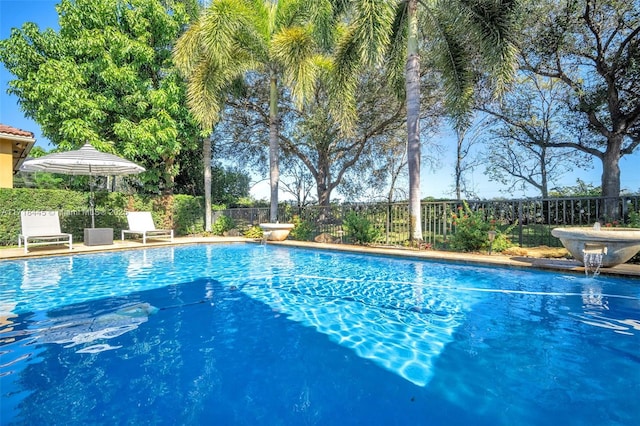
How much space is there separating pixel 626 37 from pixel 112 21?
17576 millimetres

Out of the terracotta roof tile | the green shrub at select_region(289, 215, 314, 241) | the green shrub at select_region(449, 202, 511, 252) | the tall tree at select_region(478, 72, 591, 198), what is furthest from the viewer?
the tall tree at select_region(478, 72, 591, 198)

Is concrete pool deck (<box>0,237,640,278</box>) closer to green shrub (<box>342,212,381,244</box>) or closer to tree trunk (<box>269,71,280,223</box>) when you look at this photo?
green shrub (<box>342,212,381,244</box>)

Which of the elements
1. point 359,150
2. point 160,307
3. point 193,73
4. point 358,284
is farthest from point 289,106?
point 160,307

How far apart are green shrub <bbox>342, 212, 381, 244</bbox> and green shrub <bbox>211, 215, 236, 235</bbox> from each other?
6.43 m

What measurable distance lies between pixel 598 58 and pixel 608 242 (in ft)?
29.0

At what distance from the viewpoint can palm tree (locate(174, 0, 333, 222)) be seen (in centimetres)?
1021

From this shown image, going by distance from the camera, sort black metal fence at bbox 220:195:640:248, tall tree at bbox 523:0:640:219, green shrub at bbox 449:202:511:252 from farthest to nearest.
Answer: tall tree at bbox 523:0:640:219 < black metal fence at bbox 220:195:640:248 < green shrub at bbox 449:202:511:252

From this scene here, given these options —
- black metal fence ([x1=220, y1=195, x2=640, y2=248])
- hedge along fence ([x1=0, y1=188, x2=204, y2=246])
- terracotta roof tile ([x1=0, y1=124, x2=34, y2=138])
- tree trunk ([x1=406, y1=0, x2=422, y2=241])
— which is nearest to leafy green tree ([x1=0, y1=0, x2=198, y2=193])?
terracotta roof tile ([x1=0, y1=124, x2=34, y2=138])

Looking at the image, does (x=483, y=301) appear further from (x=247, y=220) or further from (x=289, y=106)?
(x=289, y=106)

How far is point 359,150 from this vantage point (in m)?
15.1

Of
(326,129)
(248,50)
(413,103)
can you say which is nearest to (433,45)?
(413,103)

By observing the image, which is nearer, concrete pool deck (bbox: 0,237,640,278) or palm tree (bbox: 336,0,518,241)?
concrete pool deck (bbox: 0,237,640,278)

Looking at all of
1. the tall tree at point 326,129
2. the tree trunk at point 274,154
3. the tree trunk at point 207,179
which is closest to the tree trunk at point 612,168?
the tall tree at point 326,129

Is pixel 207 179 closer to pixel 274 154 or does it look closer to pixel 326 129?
pixel 274 154
